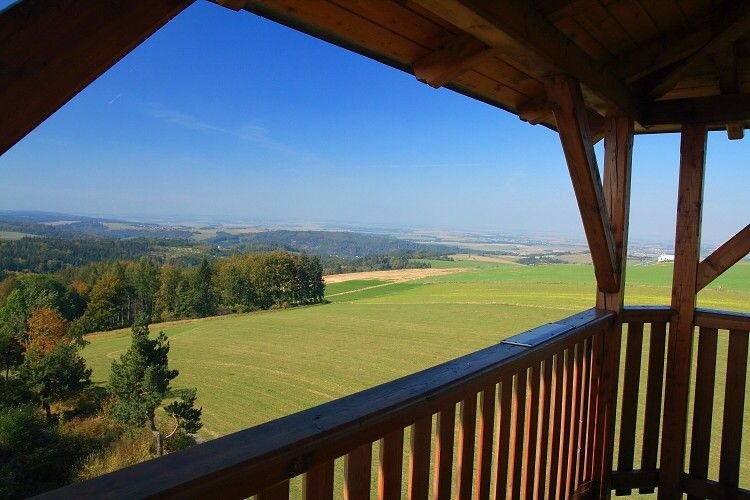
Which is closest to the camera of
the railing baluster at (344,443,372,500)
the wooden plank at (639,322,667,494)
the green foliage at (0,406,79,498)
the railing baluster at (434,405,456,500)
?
the railing baluster at (344,443,372,500)

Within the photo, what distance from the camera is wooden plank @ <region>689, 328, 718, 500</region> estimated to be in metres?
2.55

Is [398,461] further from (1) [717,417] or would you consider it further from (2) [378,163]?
(2) [378,163]

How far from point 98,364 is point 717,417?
46.7ft

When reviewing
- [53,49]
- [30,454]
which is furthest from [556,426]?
[30,454]

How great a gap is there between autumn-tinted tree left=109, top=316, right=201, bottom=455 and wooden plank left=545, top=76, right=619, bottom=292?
11.4 metres

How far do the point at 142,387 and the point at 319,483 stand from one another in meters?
13.6

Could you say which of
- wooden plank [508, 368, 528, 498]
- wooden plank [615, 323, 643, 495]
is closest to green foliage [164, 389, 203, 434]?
wooden plank [615, 323, 643, 495]

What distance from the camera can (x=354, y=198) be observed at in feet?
176

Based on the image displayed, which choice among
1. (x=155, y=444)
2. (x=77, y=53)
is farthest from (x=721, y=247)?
(x=155, y=444)

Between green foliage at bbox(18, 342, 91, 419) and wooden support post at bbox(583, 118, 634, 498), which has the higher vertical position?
wooden support post at bbox(583, 118, 634, 498)

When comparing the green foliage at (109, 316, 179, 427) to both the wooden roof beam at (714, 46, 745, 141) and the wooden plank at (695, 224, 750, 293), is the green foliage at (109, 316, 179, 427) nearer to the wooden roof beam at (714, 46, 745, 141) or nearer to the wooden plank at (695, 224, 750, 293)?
the wooden plank at (695, 224, 750, 293)

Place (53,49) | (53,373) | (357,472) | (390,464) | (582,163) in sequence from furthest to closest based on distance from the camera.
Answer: (53,373)
(582,163)
(390,464)
(357,472)
(53,49)

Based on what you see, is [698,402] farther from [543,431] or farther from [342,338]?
[342,338]

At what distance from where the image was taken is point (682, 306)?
8.55 feet
